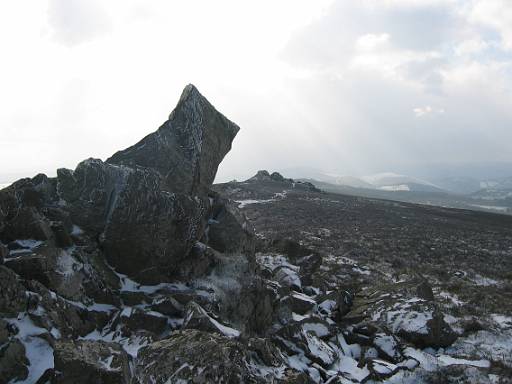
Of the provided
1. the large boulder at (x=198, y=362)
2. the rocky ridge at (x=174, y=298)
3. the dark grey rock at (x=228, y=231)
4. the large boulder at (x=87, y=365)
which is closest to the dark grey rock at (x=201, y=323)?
the rocky ridge at (x=174, y=298)

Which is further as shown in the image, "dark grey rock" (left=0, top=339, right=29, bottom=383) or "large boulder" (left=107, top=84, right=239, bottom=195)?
"large boulder" (left=107, top=84, right=239, bottom=195)

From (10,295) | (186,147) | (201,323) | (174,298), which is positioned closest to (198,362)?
(201,323)

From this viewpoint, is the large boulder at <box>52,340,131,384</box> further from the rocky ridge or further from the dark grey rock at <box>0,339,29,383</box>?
the dark grey rock at <box>0,339,29,383</box>

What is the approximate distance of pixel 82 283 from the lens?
11.8 meters

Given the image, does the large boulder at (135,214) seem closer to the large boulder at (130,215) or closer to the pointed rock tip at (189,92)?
the large boulder at (130,215)

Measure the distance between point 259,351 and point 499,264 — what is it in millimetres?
31372

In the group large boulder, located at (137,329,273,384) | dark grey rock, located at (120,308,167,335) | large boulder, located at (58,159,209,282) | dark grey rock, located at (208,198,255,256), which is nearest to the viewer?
large boulder, located at (137,329,273,384)

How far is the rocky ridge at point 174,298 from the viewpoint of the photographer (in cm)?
880

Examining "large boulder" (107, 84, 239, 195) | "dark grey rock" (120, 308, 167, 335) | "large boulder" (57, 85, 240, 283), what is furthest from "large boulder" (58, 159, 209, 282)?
"dark grey rock" (120, 308, 167, 335)

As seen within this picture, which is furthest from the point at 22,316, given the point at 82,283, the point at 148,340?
the point at 148,340

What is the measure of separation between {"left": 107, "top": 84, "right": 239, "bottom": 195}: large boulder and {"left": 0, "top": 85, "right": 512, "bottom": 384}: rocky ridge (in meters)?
0.07

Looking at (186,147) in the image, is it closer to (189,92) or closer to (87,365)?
(189,92)

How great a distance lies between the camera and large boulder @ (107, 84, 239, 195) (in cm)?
1667

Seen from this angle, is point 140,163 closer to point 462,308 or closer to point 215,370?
point 215,370
